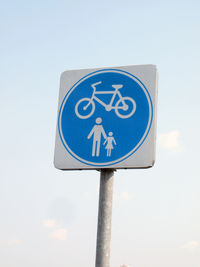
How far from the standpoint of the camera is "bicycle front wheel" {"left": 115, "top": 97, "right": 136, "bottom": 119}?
3.81m

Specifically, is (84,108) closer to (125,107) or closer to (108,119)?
(108,119)

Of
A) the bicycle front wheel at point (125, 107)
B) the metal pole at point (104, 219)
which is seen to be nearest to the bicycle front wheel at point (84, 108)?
the bicycle front wheel at point (125, 107)

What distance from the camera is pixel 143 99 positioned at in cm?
386

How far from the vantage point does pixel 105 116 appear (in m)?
3.83

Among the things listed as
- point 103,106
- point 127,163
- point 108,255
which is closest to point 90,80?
point 103,106

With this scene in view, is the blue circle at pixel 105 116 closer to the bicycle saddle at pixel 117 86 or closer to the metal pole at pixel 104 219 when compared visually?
the bicycle saddle at pixel 117 86

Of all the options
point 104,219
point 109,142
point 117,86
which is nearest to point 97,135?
point 109,142

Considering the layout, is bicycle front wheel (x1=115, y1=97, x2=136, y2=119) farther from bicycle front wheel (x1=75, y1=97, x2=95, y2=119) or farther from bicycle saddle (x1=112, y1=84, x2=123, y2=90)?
bicycle front wheel (x1=75, y1=97, x2=95, y2=119)

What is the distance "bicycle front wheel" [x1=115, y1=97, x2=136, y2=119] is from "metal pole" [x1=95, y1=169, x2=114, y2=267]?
1.87 feet

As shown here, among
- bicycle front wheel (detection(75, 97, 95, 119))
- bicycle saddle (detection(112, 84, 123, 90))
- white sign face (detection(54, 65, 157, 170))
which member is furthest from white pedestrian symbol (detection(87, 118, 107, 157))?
bicycle saddle (detection(112, 84, 123, 90))

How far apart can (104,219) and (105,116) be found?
A: 3.26 feet

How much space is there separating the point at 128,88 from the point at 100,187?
3.38 feet

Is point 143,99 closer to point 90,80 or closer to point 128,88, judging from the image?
point 128,88

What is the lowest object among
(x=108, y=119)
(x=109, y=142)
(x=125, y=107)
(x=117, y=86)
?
(x=109, y=142)
